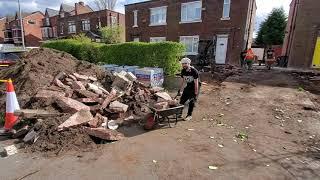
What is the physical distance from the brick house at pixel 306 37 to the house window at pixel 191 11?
8.19 m

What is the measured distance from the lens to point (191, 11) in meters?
22.7

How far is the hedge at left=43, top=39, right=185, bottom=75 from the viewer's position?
35.2 ft

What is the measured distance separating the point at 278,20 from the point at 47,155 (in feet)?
121

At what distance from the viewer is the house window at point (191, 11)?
2208cm

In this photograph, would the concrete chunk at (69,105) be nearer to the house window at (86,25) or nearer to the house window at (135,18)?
the house window at (135,18)

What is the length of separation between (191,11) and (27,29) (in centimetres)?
4624

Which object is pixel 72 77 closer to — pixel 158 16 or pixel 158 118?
pixel 158 118

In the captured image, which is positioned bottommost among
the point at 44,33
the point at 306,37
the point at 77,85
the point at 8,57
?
the point at 77,85

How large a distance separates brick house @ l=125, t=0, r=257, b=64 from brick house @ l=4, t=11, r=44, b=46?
37.1 m

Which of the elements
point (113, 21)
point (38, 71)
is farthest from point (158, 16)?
point (38, 71)

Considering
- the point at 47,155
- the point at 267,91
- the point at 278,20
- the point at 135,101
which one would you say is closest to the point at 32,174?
the point at 47,155

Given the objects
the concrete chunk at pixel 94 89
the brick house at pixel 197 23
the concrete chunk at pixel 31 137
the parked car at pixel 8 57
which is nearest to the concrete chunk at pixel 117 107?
the concrete chunk at pixel 94 89

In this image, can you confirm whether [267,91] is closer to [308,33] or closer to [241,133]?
[241,133]

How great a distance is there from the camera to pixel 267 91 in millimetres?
10391
